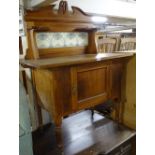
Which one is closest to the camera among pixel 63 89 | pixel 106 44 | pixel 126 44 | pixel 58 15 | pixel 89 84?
pixel 63 89

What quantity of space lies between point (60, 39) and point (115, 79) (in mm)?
542

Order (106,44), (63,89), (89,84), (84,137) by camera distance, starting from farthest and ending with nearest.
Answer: (106,44)
(84,137)
(89,84)
(63,89)

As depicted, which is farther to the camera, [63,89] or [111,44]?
[111,44]

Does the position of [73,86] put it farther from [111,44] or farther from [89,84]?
[111,44]

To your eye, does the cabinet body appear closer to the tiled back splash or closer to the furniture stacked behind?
the tiled back splash

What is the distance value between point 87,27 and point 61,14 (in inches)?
10.2

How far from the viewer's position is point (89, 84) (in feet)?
3.50

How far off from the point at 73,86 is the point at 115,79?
0.40 m

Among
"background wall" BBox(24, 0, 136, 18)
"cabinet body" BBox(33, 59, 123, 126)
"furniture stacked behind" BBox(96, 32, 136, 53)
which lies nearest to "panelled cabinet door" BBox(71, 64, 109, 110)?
"cabinet body" BBox(33, 59, 123, 126)

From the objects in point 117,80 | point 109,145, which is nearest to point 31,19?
point 117,80

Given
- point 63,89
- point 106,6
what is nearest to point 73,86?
point 63,89

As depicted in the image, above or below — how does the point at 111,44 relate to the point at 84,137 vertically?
above

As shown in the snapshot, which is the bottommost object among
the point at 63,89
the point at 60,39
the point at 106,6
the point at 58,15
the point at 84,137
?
the point at 84,137

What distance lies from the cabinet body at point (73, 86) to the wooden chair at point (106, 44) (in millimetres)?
824
